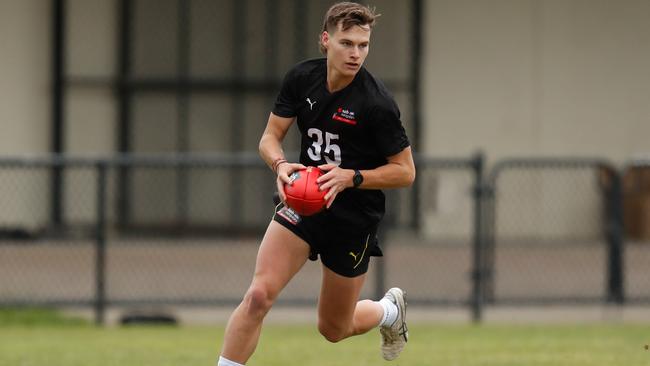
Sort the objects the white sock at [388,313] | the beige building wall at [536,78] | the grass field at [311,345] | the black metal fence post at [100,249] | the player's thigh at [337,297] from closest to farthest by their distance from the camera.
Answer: the player's thigh at [337,297], the white sock at [388,313], the grass field at [311,345], the black metal fence post at [100,249], the beige building wall at [536,78]

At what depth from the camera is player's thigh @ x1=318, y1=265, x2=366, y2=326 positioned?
8.11 metres

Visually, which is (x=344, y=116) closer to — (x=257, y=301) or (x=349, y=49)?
(x=349, y=49)

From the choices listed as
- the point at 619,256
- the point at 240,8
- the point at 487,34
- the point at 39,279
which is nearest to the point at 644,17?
the point at 487,34

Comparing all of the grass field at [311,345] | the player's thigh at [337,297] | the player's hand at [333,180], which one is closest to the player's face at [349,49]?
the player's hand at [333,180]

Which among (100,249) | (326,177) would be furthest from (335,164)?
(100,249)

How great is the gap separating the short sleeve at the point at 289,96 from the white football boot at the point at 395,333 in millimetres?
1856

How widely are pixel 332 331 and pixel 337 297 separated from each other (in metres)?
0.30

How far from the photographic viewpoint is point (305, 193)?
7.45m

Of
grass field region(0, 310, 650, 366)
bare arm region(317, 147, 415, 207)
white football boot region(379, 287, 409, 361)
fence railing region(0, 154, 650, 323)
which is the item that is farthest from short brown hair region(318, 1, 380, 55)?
fence railing region(0, 154, 650, 323)

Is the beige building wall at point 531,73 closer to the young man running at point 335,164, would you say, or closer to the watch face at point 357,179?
the young man running at point 335,164

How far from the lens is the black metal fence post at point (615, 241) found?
1397cm

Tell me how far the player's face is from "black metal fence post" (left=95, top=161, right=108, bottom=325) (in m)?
6.30

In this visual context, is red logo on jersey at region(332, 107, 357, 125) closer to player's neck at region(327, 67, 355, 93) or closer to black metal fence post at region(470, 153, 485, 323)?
player's neck at region(327, 67, 355, 93)

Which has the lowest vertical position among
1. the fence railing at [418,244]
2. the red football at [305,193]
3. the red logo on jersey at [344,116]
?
the fence railing at [418,244]
